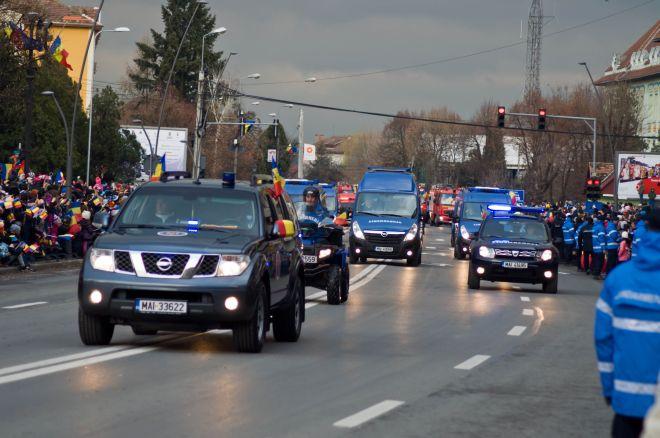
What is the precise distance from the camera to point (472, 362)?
1371 centimetres

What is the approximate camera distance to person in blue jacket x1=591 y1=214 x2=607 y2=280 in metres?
36.4

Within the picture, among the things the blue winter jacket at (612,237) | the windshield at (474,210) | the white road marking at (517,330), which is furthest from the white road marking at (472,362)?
the windshield at (474,210)

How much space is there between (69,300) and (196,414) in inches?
480

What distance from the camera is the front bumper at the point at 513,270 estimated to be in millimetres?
27859

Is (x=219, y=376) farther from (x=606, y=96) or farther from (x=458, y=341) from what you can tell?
(x=606, y=96)

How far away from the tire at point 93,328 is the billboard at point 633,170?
201 feet

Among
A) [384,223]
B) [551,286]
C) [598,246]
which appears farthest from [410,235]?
[551,286]

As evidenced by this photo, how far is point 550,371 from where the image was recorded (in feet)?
43.7

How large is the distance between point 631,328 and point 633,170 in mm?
69432

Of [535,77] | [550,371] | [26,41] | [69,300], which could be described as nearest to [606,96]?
[535,77]

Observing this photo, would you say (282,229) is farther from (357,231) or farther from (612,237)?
(357,231)

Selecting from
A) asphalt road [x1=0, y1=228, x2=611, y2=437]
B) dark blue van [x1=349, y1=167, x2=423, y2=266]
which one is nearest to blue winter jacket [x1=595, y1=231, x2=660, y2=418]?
asphalt road [x1=0, y1=228, x2=611, y2=437]

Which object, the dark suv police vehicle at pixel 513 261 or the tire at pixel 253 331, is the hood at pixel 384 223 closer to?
the dark suv police vehicle at pixel 513 261

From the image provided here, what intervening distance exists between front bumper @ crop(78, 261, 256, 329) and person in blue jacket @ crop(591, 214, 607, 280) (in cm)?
2448
